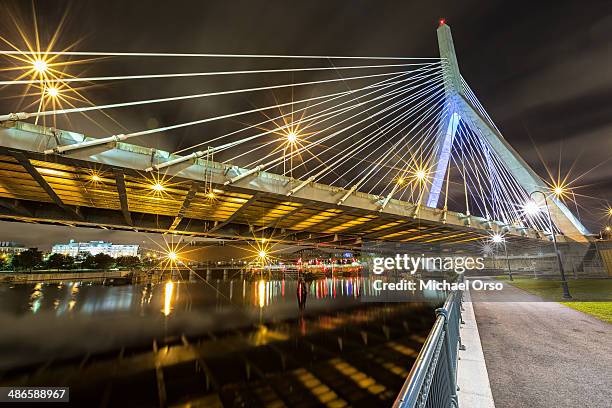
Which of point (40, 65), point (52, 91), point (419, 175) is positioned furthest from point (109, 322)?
point (419, 175)

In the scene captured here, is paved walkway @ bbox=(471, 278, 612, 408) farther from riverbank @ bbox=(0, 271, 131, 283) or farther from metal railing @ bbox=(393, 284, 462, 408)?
riverbank @ bbox=(0, 271, 131, 283)

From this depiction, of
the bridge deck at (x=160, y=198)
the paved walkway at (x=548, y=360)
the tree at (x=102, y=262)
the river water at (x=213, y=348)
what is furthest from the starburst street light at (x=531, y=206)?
the tree at (x=102, y=262)

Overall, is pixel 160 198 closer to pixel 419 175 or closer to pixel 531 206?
pixel 419 175

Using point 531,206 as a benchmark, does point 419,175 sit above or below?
above

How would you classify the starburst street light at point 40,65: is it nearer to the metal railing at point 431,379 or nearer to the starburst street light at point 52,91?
the starburst street light at point 52,91

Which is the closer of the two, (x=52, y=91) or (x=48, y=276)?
(x=52, y=91)

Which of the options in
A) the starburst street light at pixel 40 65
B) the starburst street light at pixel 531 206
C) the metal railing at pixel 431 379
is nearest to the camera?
the metal railing at pixel 431 379

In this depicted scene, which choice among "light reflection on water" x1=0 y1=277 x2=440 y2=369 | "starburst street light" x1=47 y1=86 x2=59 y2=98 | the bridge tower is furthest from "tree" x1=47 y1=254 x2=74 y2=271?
the bridge tower

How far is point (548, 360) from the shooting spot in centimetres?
620

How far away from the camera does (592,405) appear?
434 centimetres

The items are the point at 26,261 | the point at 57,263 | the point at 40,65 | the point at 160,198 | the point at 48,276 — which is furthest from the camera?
the point at 57,263

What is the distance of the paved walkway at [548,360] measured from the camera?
4.56 m

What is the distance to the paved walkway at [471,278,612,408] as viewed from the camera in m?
4.56

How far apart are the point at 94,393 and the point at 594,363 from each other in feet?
41.3
